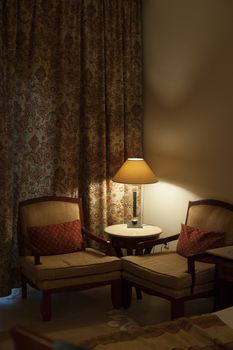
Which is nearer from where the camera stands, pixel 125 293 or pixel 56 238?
pixel 125 293

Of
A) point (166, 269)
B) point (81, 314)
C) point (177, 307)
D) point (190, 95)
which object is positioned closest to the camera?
point (177, 307)

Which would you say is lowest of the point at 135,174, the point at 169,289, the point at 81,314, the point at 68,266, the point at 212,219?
the point at 81,314

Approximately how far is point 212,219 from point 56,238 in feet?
4.48

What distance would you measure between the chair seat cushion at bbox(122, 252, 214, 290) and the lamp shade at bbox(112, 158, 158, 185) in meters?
0.73

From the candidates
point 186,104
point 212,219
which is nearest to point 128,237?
point 212,219

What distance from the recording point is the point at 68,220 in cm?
421

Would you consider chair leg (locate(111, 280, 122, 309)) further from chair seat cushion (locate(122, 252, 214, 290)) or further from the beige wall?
the beige wall

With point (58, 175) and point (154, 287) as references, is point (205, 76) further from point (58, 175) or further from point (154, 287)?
point (154, 287)

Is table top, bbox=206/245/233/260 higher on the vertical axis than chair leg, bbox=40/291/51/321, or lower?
higher

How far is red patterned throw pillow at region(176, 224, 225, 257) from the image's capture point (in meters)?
3.66

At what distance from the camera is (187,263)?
3.49 m

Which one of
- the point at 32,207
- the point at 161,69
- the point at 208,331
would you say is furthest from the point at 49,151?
the point at 208,331

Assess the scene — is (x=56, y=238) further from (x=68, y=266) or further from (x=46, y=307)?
(x=46, y=307)

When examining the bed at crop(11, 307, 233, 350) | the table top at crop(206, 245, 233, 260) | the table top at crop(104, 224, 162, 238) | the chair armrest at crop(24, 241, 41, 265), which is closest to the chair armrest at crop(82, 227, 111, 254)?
the table top at crop(104, 224, 162, 238)
